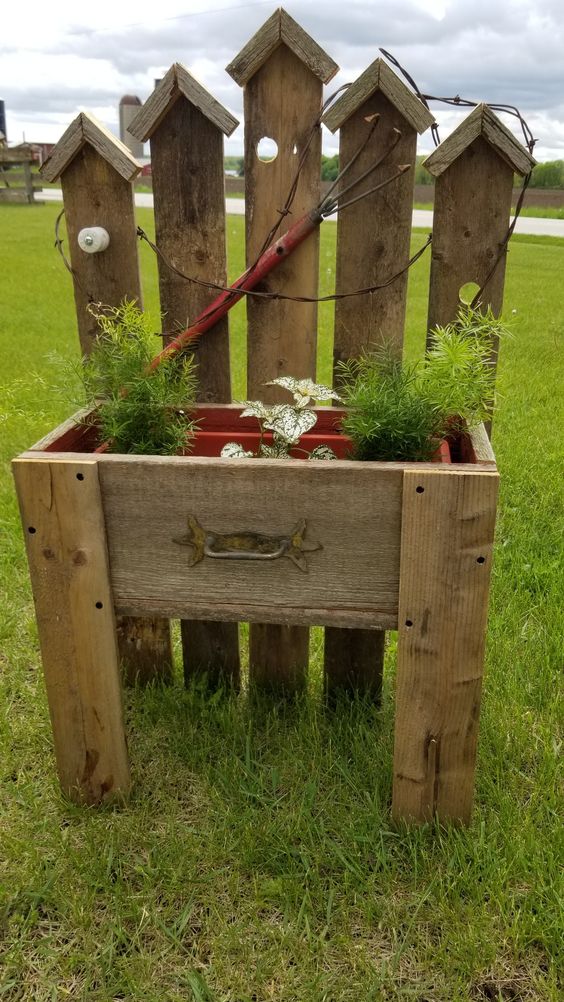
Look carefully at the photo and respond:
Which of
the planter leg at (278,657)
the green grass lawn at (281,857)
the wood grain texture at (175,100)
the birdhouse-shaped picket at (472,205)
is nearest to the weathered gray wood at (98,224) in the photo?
the wood grain texture at (175,100)

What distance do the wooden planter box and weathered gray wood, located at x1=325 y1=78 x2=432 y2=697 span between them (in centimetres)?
43

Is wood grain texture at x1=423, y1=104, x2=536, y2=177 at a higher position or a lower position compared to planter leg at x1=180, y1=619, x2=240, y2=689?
higher

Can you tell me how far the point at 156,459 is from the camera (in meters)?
1.74

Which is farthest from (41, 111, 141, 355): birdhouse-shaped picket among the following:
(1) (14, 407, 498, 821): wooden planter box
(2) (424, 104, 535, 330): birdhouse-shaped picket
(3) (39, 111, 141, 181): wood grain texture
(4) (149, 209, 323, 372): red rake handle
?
(2) (424, 104, 535, 330): birdhouse-shaped picket

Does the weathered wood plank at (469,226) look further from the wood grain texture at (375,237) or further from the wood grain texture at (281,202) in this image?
the wood grain texture at (281,202)

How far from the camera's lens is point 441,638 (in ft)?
5.87

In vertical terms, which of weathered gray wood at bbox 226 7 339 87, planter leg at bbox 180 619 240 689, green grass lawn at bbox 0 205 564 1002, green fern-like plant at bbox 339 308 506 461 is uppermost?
weathered gray wood at bbox 226 7 339 87

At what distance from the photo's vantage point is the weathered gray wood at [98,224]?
2.08 metres

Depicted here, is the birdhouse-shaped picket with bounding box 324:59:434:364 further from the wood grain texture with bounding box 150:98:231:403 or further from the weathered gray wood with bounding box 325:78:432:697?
the wood grain texture with bounding box 150:98:231:403

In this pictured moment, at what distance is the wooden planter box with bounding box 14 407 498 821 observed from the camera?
1693 millimetres

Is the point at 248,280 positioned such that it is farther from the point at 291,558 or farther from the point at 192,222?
the point at 291,558

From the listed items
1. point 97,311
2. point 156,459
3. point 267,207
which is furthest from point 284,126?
point 156,459

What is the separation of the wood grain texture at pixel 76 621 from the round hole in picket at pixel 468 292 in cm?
97

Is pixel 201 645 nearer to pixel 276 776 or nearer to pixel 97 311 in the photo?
pixel 276 776
